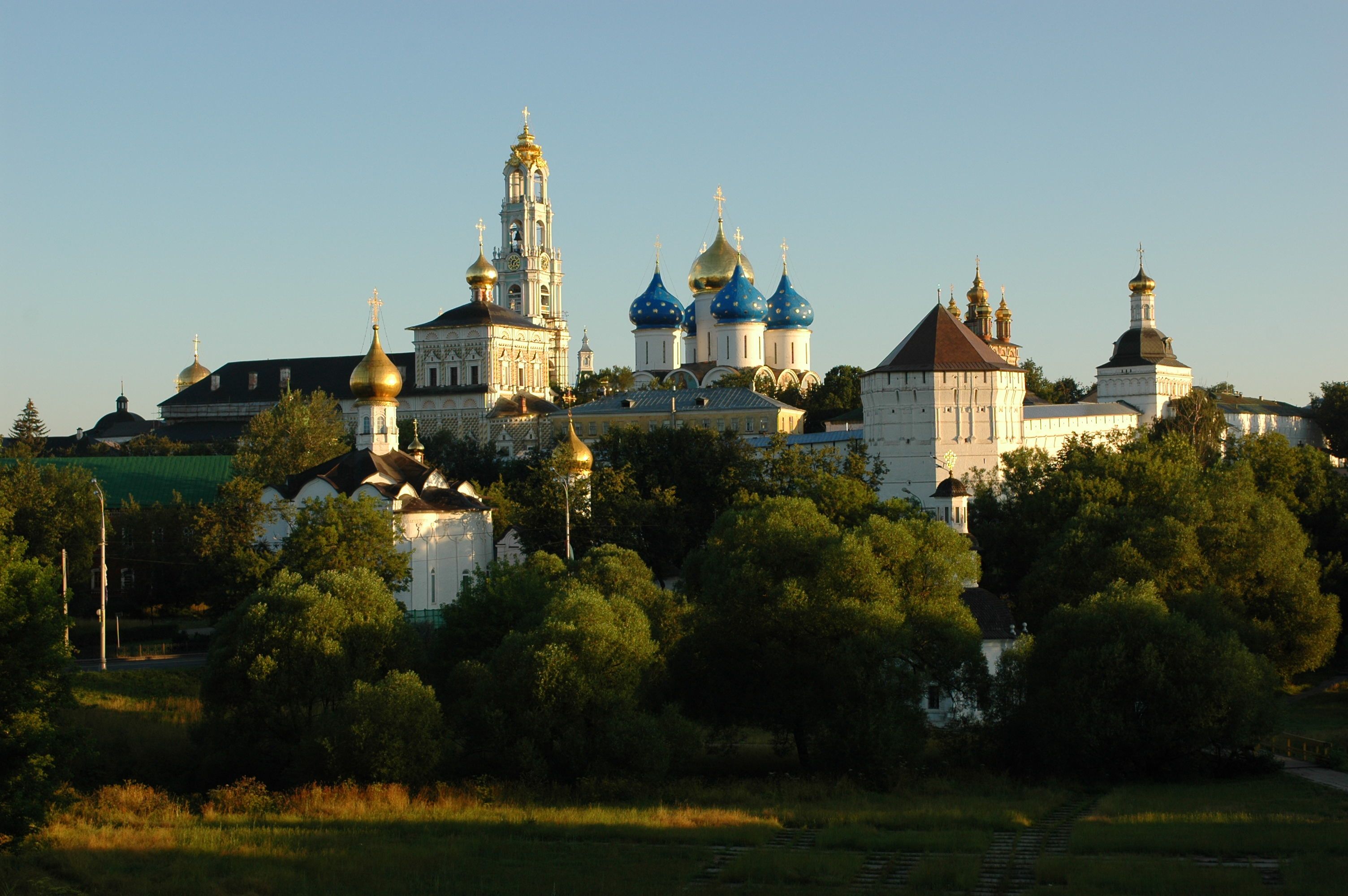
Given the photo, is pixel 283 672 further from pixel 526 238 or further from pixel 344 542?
pixel 526 238

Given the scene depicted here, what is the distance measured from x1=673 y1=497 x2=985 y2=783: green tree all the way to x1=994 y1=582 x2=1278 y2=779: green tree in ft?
4.91

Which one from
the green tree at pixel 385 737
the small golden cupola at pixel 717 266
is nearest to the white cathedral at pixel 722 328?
the small golden cupola at pixel 717 266

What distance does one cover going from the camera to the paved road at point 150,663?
1150 inches

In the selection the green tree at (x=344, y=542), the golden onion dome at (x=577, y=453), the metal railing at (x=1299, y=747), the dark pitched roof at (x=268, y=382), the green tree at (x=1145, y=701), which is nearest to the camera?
the green tree at (x=1145, y=701)

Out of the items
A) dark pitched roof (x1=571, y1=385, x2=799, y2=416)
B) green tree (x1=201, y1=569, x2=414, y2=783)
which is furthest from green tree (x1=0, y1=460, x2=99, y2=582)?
dark pitched roof (x1=571, y1=385, x2=799, y2=416)

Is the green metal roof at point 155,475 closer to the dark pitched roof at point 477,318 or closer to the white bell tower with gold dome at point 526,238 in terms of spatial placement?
the dark pitched roof at point 477,318

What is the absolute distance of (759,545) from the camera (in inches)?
1005

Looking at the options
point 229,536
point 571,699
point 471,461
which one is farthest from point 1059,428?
point 571,699

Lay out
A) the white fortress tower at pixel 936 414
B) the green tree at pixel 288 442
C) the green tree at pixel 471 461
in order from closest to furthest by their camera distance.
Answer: the white fortress tower at pixel 936 414, the green tree at pixel 288 442, the green tree at pixel 471 461

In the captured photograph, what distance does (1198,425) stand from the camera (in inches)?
2125

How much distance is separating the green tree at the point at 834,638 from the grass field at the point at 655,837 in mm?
924

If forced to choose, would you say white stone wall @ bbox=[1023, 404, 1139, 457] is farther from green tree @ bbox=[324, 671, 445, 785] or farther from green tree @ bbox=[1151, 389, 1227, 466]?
green tree @ bbox=[324, 671, 445, 785]

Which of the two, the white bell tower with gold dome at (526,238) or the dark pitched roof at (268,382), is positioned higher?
the white bell tower with gold dome at (526,238)

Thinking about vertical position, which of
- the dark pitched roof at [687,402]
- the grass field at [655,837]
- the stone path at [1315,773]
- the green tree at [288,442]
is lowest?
the stone path at [1315,773]
